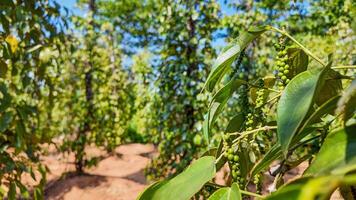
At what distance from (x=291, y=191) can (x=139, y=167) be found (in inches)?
243

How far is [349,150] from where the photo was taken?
36 cm

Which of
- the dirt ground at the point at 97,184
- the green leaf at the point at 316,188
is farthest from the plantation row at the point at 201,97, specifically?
the dirt ground at the point at 97,184

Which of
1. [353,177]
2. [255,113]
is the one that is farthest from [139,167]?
[353,177]

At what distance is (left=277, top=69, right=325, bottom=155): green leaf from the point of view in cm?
42

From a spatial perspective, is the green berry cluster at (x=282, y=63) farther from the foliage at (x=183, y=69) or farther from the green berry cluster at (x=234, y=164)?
the foliage at (x=183, y=69)

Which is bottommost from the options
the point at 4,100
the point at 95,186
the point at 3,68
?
the point at 95,186

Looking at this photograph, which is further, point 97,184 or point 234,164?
point 97,184

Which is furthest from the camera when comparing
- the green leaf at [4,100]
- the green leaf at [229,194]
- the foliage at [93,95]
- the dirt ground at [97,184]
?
the foliage at [93,95]

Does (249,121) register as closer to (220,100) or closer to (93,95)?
(220,100)

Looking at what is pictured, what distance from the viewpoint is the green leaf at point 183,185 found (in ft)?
1.56

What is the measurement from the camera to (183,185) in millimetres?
490

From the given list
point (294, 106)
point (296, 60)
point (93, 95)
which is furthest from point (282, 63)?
point (93, 95)

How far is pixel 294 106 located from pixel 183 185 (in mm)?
134

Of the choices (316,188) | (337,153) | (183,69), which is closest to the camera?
(316,188)
